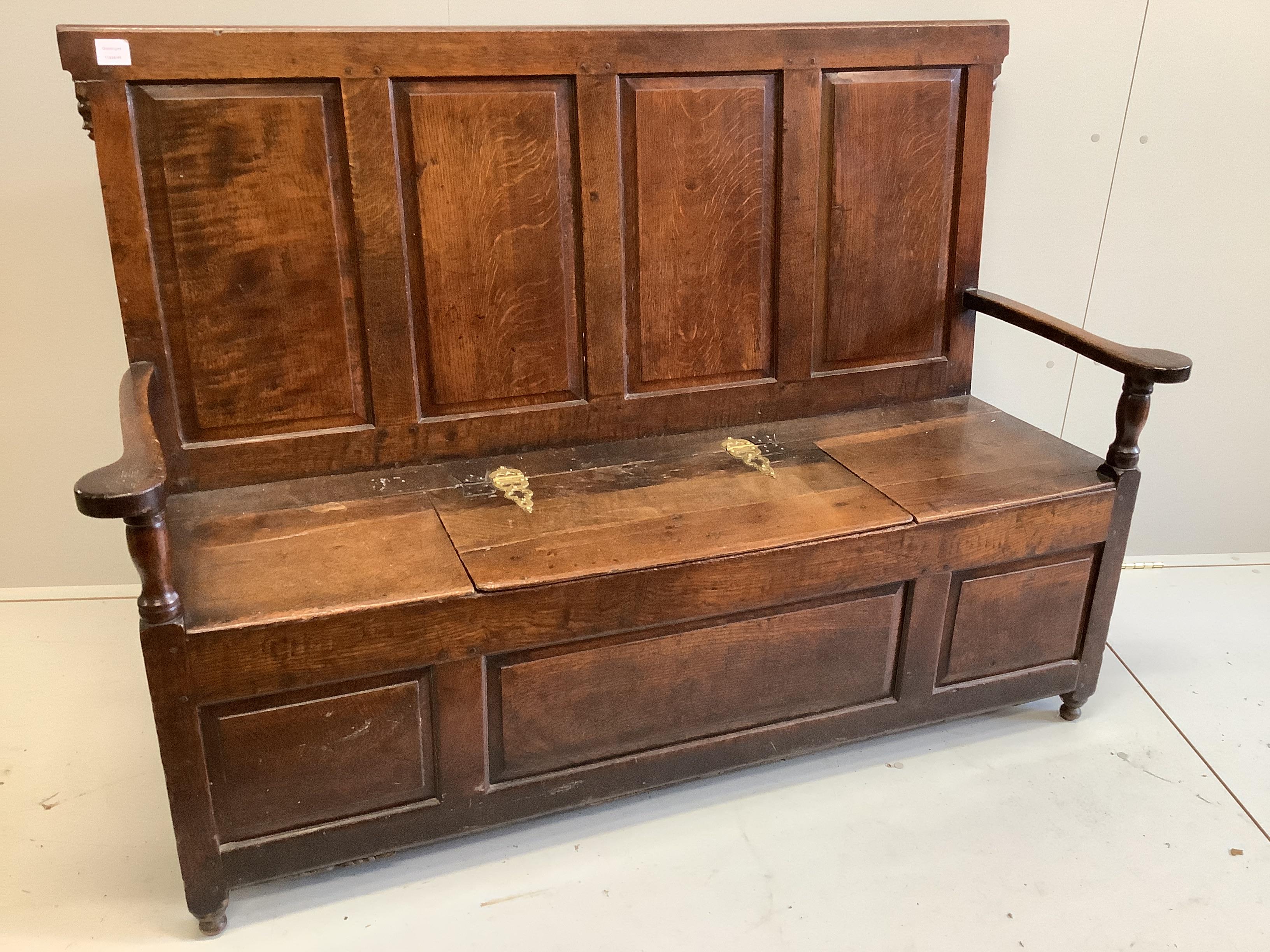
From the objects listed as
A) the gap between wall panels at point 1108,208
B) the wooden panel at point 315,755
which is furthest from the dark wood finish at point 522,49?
the wooden panel at point 315,755

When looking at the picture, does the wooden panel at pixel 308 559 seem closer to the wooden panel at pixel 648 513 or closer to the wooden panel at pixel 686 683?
the wooden panel at pixel 648 513

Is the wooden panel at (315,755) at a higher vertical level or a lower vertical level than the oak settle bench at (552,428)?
lower

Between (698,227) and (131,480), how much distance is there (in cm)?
126

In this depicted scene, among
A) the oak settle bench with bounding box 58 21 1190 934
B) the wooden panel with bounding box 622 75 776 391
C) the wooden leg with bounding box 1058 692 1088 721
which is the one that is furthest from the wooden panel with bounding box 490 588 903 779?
the wooden panel with bounding box 622 75 776 391

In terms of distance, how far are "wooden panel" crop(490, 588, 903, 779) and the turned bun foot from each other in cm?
52

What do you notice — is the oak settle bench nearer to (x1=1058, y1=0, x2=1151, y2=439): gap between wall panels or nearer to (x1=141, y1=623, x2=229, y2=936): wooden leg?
(x1=141, y1=623, x2=229, y2=936): wooden leg

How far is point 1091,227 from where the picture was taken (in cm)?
282

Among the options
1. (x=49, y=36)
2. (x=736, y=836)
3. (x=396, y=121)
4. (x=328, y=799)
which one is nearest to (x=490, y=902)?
(x=328, y=799)

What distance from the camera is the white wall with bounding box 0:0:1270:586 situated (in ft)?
8.03

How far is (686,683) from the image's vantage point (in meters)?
2.10

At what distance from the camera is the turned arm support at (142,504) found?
155cm

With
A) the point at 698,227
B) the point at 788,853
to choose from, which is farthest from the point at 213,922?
the point at 698,227

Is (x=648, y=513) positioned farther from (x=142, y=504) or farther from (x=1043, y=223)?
(x=1043, y=223)

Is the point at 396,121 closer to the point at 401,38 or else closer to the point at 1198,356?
the point at 401,38
